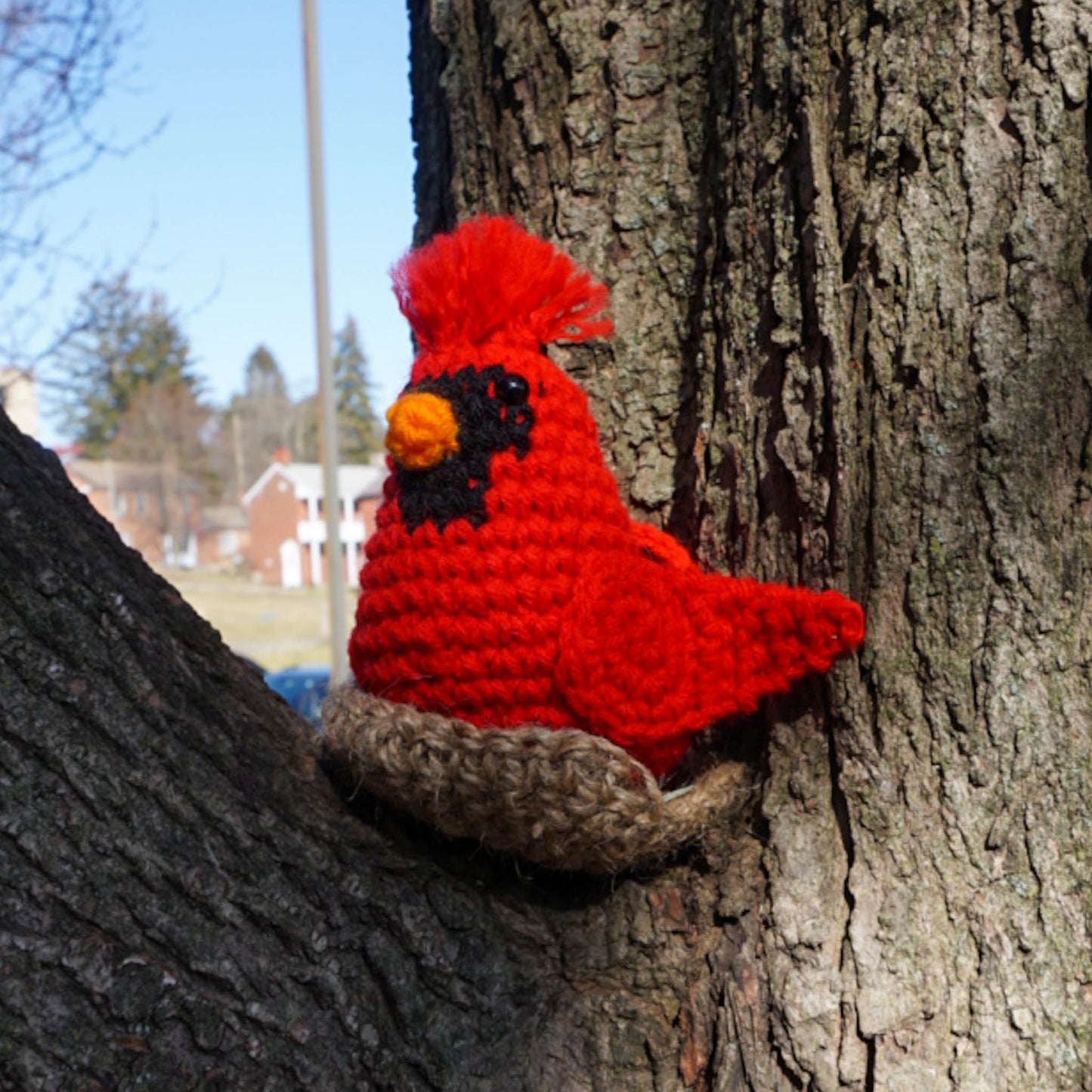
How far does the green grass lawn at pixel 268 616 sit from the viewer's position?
1285cm

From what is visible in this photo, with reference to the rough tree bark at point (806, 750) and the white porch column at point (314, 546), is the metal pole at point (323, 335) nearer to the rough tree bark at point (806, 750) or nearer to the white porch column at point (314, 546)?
the rough tree bark at point (806, 750)

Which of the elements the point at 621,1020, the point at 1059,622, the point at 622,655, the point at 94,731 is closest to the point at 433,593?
the point at 622,655

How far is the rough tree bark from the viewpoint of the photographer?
83 cm

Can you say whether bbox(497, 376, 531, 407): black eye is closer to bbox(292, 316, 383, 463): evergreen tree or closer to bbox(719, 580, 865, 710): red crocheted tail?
bbox(719, 580, 865, 710): red crocheted tail

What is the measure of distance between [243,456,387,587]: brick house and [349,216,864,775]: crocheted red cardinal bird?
23192 mm

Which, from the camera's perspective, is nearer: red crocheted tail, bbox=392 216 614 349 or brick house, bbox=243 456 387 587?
red crocheted tail, bbox=392 216 614 349

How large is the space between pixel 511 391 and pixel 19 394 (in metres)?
8.34

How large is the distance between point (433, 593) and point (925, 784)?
451mm

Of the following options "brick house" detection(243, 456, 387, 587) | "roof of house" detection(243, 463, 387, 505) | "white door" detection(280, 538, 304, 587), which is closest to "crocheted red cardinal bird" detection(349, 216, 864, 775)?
"roof of house" detection(243, 463, 387, 505)

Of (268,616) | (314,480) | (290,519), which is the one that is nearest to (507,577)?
(268,616)

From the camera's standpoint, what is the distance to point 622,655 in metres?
0.91

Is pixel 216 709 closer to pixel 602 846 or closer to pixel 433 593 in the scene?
pixel 433 593

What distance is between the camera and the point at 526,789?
87 centimetres

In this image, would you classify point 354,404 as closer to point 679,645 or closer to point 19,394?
point 19,394
